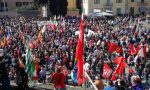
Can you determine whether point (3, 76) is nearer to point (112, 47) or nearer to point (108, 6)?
point (112, 47)

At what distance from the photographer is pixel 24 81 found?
14867 millimetres

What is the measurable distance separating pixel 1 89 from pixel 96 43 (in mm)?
17505

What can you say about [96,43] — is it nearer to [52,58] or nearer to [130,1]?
[52,58]

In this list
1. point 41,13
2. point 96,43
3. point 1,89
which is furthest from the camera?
point 41,13

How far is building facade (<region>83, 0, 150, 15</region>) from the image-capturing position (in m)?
86.4

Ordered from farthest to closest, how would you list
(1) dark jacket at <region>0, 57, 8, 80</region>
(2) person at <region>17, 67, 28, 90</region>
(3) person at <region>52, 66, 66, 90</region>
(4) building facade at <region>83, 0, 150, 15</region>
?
1. (4) building facade at <region>83, 0, 150, 15</region>
2. (3) person at <region>52, 66, 66, 90</region>
3. (2) person at <region>17, 67, 28, 90</region>
4. (1) dark jacket at <region>0, 57, 8, 80</region>

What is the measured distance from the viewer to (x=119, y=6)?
87.9 m

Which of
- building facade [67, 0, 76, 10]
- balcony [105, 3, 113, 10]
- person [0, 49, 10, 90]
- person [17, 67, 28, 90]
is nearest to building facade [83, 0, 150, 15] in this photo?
balcony [105, 3, 113, 10]

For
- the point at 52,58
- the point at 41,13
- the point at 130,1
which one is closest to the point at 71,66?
the point at 52,58

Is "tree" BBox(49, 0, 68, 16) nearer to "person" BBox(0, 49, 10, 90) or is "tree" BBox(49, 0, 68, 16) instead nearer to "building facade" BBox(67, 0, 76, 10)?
"building facade" BBox(67, 0, 76, 10)

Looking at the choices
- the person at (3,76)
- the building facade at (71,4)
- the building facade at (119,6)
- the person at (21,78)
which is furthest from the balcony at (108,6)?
the person at (3,76)

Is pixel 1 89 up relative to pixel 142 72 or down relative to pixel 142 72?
up

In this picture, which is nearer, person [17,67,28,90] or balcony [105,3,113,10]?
person [17,67,28,90]

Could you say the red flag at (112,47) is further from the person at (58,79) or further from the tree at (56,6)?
the tree at (56,6)
